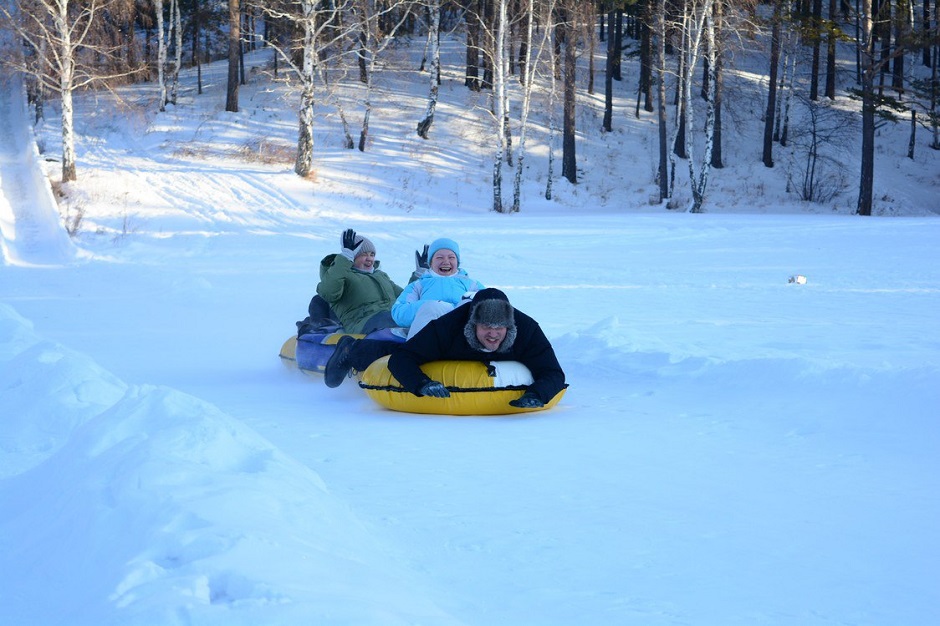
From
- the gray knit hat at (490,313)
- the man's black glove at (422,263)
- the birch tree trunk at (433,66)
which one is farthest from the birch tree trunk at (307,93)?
the gray knit hat at (490,313)

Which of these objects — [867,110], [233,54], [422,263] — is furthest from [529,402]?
[233,54]

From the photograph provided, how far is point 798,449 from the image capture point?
15.3 ft

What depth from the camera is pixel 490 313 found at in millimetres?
5488

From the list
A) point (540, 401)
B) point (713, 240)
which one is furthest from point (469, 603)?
point (713, 240)

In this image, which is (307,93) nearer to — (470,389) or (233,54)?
(233,54)

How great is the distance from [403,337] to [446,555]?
3.60m

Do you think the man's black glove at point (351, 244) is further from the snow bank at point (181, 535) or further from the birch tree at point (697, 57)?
the birch tree at point (697, 57)

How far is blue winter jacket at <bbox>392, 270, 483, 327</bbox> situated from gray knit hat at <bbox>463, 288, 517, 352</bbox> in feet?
3.09

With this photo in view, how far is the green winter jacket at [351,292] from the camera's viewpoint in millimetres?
7734

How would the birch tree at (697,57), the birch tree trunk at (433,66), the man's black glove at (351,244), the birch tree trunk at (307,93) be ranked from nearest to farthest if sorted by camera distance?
1. the man's black glove at (351,244)
2. the birch tree trunk at (307,93)
3. the birch tree at (697,57)
4. the birch tree trunk at (433,66)

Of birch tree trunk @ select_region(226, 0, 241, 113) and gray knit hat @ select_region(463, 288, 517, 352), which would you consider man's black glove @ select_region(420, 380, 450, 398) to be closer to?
gray knit hat @ select_region(463, 288, 517, 352)

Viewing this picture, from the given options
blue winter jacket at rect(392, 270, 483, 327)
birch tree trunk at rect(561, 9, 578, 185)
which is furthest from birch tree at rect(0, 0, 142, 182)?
blue winter jacket at rect(392, 270, 483, 327)

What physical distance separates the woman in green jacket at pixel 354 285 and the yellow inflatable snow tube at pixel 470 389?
1824 millimetres

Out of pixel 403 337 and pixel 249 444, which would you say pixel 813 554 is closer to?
pixel 249 444
